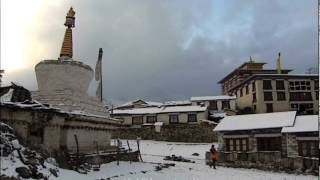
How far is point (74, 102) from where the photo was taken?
72.0ft

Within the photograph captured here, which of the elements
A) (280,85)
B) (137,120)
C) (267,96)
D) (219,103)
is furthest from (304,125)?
(219,103)

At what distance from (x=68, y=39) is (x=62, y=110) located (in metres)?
7.50

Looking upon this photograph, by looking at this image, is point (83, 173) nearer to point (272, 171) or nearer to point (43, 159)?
point (43, 159)

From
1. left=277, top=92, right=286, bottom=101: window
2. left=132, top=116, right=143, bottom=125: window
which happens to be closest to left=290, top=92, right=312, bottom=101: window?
left=277, top=92, right=286, bottom=101: window

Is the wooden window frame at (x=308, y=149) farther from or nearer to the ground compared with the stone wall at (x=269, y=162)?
farther from the ground

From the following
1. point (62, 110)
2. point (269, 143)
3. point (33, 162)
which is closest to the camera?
point (33, 162)

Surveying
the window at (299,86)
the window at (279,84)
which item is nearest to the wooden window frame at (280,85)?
the window at (279,84)

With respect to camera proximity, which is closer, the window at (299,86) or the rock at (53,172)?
the rock at (53,172)

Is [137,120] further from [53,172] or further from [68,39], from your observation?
[53,172]

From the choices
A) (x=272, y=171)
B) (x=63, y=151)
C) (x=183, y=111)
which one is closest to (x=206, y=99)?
(x=183, y=111)

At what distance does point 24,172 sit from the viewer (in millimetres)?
13086

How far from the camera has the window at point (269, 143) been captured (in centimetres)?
2855

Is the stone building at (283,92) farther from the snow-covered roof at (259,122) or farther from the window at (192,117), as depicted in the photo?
the snow-covered roof at (259,122)

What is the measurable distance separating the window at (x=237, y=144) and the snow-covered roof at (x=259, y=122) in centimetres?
115
